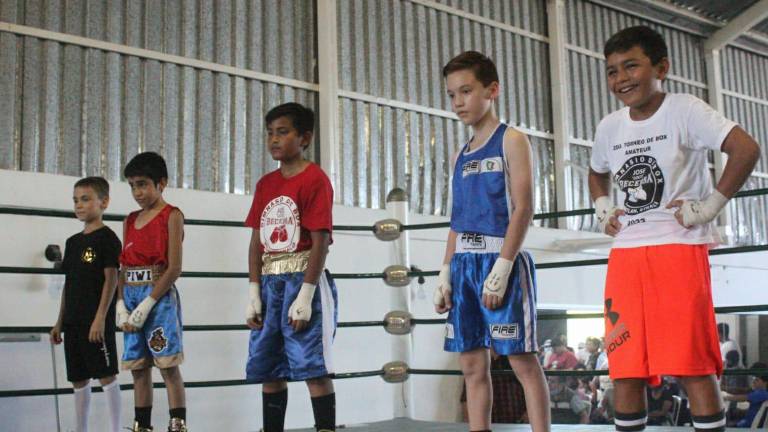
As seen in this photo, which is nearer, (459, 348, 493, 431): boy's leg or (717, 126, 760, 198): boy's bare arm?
(717, 126, 760, 198): boy's bare arm

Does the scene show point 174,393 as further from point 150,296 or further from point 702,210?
point 702,210

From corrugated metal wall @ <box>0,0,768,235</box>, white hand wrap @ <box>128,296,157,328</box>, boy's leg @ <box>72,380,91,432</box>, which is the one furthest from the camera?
corrugated metal wall @ <box>0,0,768,235</box>

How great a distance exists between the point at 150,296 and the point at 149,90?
355cm

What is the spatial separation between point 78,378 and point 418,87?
5.56 metres

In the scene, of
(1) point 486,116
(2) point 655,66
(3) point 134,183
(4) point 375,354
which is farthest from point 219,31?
(2) point 655,66

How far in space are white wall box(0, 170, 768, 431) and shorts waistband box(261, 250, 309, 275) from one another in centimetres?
199

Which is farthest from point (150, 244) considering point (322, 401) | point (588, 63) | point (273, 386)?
point (588, 63)

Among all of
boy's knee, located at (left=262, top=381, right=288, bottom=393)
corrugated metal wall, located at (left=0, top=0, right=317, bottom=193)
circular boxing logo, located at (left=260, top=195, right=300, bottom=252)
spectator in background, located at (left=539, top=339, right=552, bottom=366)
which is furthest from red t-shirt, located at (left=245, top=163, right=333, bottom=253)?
spectator in background, located at (left=539, top=339, right=552, bottom=366)

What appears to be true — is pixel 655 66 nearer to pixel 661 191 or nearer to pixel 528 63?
pixel 661 191

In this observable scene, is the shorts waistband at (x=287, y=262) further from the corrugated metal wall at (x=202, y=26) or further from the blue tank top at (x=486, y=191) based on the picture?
the corrugated metal wall at (x=202, y=26)

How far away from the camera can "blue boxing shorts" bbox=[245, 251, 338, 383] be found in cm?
307

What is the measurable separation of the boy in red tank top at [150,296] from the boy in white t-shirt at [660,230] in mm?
1823

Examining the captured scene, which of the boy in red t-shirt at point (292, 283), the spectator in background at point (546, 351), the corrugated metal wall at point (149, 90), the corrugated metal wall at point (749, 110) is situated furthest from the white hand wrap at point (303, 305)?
the corrugated metal wall at point (749, 110)

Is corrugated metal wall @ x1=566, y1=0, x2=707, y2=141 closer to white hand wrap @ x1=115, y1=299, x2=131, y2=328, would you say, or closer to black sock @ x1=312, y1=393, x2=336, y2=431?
white hand wrap @ x1=115, y1=299, x2=131, y2=328
